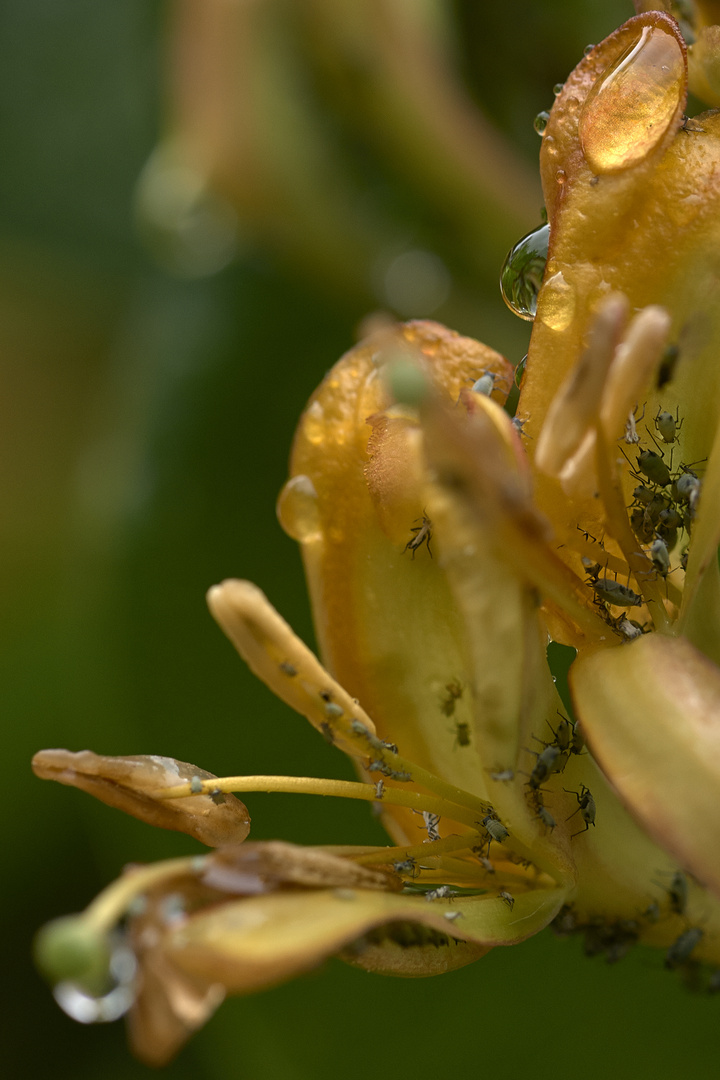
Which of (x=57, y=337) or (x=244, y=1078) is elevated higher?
(x=57, y=337)

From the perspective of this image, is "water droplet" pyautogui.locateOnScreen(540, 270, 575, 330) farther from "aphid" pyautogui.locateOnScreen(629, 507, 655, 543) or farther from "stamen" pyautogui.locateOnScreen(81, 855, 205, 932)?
"stamen" pyautogui.locateOnScreen(81, 855, 205, 932)

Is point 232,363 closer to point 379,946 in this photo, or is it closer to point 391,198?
point 391,198

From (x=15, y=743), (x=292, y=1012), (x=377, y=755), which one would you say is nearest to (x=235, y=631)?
(x=377, y=755)

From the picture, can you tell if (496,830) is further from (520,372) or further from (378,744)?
(520,372)

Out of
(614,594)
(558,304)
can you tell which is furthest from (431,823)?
(558,304)

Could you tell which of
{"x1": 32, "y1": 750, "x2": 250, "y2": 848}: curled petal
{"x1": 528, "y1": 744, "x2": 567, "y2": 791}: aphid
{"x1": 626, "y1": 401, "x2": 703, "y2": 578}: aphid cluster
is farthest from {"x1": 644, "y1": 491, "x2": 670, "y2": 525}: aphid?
{"x1": 32, "y1": 750, "x2": 250, "y2": 848}: curled petal

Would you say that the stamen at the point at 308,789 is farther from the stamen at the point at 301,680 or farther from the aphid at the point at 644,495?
the aphid at the point at 644,495

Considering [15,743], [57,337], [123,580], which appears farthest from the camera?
[57,337]
